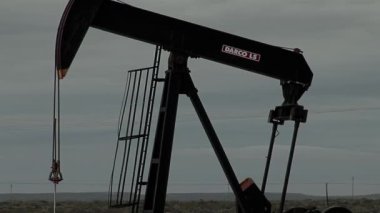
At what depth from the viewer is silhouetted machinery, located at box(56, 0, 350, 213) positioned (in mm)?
12758

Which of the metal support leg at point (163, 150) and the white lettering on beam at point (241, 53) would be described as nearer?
the metal support leg at point (163, 150)

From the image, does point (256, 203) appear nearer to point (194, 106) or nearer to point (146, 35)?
point (194, 106)

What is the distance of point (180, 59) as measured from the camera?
13617 mm

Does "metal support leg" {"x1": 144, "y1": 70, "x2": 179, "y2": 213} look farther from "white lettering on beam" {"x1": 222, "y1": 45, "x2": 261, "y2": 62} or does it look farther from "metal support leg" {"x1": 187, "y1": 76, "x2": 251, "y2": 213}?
"white lettering on beam" {"x1": 222, "y1": 45, "x2": 261, "y2": 62}

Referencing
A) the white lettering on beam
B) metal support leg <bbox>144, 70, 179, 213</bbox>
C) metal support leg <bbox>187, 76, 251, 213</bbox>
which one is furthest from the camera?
the white lettering on beam

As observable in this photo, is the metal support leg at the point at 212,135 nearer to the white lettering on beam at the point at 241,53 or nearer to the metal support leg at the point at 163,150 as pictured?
the metal support leg at the point at 163,150

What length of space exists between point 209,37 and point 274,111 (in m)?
1.92

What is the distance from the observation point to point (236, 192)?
13.8 meters

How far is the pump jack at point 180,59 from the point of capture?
41.8 ft

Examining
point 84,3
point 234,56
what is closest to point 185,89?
point 234,56

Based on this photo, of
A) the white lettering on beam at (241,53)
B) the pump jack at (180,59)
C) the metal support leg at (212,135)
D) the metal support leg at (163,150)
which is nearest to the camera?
the pump jack at (180,59)

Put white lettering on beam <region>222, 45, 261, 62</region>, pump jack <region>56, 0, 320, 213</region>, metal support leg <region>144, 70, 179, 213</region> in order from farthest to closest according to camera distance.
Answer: white lettering on beam <region>222, 45, 261, 62</region>, metal support leg <region>144, 70, 179, 213</region>, pump jack <region>56, 0, 320, 213</region>

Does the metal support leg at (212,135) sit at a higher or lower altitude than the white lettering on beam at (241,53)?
lower

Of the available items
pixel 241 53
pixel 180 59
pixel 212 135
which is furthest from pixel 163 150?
pixel 241 53
